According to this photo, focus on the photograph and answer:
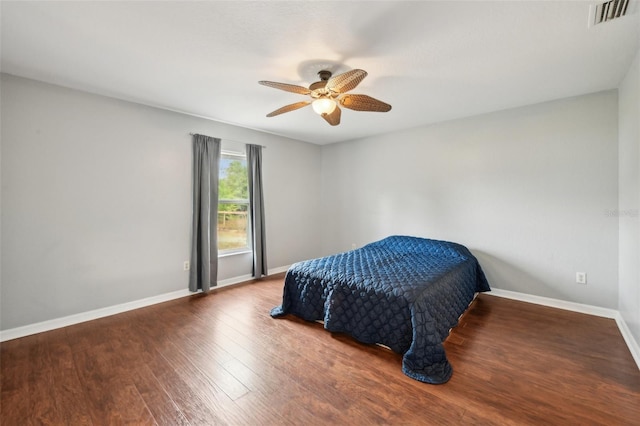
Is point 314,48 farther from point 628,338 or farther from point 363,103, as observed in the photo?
point 628,338

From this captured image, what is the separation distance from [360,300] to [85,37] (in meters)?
2.91

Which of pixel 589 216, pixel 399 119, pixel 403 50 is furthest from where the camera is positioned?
pixel 399 119

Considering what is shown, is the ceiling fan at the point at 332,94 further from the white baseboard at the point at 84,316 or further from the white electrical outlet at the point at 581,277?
the white electrical outlet at the point at 581,277

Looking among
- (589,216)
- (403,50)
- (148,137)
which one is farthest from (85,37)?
(589,216)

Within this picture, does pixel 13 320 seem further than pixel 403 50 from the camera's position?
Yes

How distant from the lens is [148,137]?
3289 mm

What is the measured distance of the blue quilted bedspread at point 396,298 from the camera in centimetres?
202

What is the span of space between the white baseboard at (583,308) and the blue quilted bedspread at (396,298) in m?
0.34

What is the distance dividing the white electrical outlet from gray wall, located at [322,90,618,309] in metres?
0.04

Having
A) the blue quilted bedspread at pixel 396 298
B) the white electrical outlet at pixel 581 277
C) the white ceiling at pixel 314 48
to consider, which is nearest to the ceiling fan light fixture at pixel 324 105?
the white ceiling at pixel 314 48

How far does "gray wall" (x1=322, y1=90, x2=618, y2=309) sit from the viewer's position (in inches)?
114

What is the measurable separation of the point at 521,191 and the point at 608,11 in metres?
2.06

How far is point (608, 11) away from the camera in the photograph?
5.47 ft

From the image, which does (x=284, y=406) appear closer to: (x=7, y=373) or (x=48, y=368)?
(x=48, y=368)
